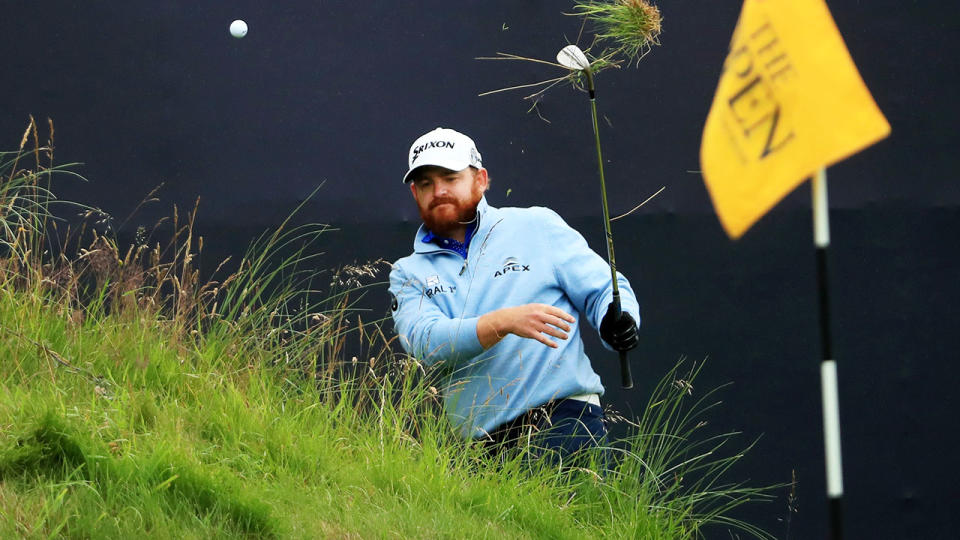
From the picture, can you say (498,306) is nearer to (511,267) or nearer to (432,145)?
(511,267)

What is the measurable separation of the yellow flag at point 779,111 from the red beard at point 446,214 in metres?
1.21

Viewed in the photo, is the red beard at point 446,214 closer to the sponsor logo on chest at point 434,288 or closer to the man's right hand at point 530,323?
the sponsor logo on chest at point 434,288

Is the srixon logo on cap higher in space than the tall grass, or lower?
higher

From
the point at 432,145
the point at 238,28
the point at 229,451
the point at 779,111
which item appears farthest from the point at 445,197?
the point at 238,28

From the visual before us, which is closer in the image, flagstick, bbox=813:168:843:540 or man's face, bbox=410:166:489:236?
flagstick, bbox=813:168:843:540

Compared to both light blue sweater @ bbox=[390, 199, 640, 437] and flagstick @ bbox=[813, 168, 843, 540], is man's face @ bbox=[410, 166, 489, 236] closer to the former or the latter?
light blue sweater @ bbox=[390, 199, 640, 437]

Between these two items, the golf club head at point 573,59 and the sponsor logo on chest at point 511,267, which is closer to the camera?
the golf club head at point 573,59

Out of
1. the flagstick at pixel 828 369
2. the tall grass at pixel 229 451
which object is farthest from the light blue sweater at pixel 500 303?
the flagstick at pixel 828 369

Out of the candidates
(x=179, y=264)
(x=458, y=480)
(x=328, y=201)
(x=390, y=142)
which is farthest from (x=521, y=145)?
(x=458, y=480)

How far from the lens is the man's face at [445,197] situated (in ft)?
10.6

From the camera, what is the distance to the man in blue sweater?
2973 millimetres

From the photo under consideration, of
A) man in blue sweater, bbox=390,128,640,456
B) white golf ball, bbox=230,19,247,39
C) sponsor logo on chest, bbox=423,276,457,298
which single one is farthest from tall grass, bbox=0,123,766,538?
white golf ball, bbox=230,19,247,39

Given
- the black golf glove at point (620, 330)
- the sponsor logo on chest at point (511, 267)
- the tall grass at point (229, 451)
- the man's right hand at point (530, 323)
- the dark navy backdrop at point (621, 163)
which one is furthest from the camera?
the dark navy backdrop at point (621, 163)

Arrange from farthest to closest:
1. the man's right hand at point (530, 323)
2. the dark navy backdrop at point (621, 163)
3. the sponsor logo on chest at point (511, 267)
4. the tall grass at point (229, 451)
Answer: the dark navy backdrop at point (621, 163) < the sponsor logo on chest at point (511, 267) < the man's right hand at point (530, 323) < the tall grass at point (229, 451)
